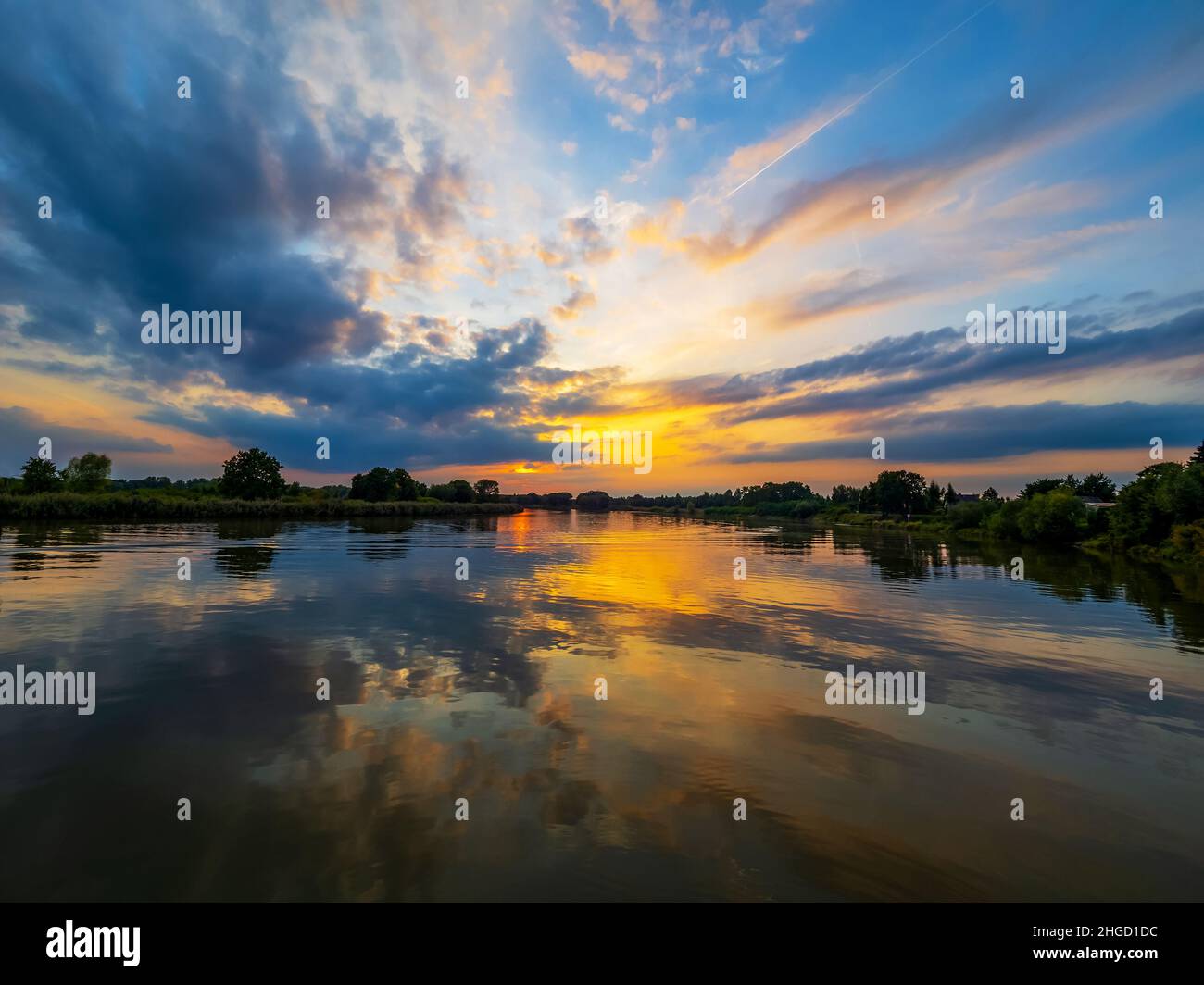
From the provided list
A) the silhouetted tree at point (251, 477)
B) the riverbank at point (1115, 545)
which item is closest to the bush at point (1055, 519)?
the riverbank at point (1115, 545)

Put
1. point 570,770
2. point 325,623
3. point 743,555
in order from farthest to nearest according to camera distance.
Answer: point 743,555
point 325,623
point 570,770

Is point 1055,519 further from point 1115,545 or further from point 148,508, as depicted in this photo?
point 148,508

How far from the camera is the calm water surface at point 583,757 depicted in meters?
6.23

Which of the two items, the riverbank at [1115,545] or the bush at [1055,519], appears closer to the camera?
the riverbank at [1115,545]

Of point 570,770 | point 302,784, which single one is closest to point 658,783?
point 570,770

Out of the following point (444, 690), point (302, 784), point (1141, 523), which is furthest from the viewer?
point (1141, 523)

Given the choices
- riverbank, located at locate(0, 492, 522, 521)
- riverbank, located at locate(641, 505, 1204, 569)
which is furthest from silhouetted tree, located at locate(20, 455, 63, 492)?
riverbank, located at locate(641, 505, 1204, 569)

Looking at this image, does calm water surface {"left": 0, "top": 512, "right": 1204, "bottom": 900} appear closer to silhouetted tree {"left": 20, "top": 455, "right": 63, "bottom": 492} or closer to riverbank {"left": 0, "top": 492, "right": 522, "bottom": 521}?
riverbank {"left": 0, "top": 492, "right": 522, "bottom": 521}

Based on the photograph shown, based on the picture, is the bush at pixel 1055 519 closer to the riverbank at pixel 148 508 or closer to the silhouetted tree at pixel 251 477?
the riverbank at pixel 148 508

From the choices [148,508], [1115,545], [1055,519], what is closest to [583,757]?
[1115,545]

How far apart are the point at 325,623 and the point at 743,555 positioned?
40.8 m

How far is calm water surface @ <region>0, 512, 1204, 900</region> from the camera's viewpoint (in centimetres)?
623
